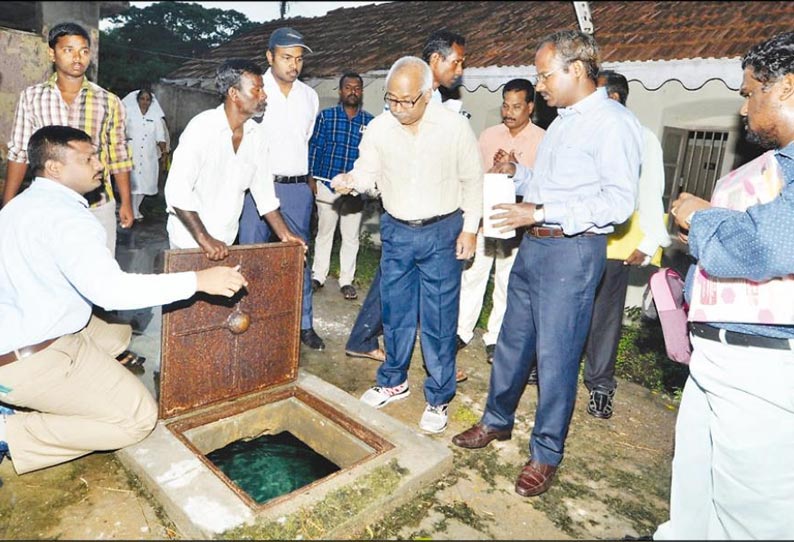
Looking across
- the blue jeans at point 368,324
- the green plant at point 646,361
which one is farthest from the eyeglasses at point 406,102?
the green plant at point 646,361

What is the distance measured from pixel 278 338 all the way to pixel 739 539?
2592 millimetres

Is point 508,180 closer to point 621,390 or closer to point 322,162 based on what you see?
point 621,390

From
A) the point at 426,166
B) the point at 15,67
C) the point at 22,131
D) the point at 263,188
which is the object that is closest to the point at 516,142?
the point at 426,166

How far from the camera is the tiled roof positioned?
5637mm

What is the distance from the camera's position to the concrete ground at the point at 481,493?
2.44 metres

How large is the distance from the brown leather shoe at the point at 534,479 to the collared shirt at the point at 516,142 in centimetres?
237

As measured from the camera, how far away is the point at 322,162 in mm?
5645

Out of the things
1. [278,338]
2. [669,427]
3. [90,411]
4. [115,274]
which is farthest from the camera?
[669,427]

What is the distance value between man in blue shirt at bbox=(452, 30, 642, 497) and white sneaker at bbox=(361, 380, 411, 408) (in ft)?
3.51

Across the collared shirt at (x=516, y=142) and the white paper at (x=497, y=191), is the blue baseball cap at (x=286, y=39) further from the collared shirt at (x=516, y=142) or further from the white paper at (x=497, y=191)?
the white paper at (x=497, y=191)

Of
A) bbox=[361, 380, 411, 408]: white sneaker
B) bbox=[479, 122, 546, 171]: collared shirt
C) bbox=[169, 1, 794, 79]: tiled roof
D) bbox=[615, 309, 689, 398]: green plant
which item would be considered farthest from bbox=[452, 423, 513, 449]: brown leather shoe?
bbox=[169, 1, 794, 79]: tiled roof

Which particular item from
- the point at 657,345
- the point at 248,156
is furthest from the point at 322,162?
the point at 657,345

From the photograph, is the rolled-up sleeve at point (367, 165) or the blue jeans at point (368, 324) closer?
the rolled-up sleeve at point (367, 165)

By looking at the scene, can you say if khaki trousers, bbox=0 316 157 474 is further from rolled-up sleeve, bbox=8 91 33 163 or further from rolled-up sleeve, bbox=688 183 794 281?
rolled-up sleeve, bbox=688 183 794 281
